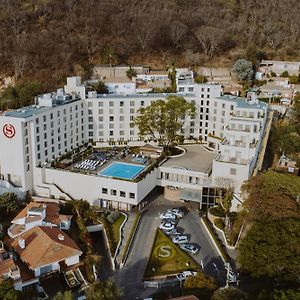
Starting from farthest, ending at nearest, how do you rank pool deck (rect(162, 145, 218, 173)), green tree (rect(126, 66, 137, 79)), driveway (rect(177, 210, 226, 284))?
green tree (rect(126, 66, 137, 79))
pool deck (rect(162, 145, 218, 173))
driveway (rect(177, 210, 226, 284))

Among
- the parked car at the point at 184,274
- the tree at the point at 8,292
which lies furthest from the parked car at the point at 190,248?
the tree at the point at 8,292

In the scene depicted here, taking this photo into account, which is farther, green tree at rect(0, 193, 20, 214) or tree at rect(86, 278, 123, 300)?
green tree at rect(0, 193, 20, 214)

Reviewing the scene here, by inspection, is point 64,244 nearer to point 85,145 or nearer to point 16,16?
point 85,145

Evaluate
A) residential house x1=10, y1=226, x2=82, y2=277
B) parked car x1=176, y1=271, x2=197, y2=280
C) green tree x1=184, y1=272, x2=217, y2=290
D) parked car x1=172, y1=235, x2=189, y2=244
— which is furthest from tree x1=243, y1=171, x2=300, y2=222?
residential house x1=10, y1=226, x2=82, y2=277

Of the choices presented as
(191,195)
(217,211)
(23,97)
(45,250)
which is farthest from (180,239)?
(23,97)

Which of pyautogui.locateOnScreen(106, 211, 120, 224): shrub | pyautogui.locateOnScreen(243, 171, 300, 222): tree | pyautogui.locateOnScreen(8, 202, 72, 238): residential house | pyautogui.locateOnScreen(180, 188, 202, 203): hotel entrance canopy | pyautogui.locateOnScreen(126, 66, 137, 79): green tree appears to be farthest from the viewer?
pyautogui.locateOnScreen(126, 66, 137, 79): green tree

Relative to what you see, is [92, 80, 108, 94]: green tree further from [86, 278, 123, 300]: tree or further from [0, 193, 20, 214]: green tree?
[86, 278, 123, 300]: tree

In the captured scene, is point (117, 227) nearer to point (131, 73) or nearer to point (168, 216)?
point (168, 216)
